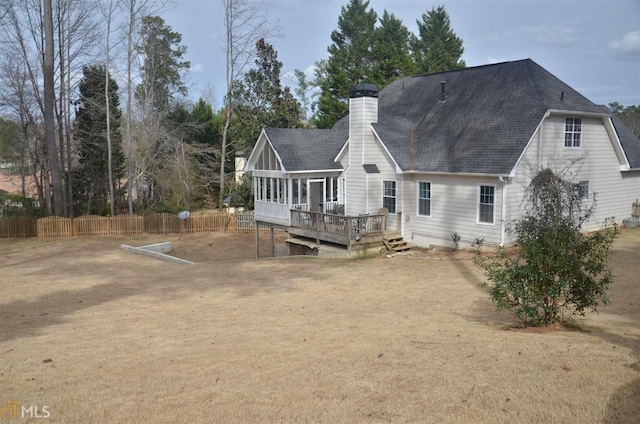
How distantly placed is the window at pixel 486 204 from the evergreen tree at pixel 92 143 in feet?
93.5

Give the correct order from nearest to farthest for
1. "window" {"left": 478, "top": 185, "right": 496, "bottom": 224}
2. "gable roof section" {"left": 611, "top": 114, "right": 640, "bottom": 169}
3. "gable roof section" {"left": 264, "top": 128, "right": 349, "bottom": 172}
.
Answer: "window" {"left": 478, "top": 185, "right": 496, "bottom": 224}, "gable roof section" {"left": 264, "top": 128, "right": 349, "bottom": 172}, "gable roof section" {"left": 611, "top": 114, "right": 640, "bottom": 169}

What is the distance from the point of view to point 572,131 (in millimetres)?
21781

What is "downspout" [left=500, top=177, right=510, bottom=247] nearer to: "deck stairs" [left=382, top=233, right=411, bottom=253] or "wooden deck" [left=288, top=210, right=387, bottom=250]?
"deck stairs" [left=382, top=233, right=411, bottom=253]

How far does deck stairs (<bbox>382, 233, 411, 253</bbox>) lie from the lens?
21.7 meters

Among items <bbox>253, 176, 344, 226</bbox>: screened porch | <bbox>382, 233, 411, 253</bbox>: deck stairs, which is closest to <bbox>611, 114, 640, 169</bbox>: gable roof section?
<bbox>382, 233, 411, 253</bbox>: deck stairs

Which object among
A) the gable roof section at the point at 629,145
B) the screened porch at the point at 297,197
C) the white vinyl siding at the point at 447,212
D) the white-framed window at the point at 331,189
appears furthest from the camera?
the white-framed window at the point at 331,189

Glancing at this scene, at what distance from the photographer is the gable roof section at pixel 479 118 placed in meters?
20.2

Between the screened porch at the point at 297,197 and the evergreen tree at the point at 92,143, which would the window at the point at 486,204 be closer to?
the screened porch at the point at 297,197

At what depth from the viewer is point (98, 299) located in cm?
1471

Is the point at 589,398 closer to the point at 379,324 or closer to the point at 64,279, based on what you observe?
the point at 379,324

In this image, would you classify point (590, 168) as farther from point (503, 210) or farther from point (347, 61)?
point (347, 61)

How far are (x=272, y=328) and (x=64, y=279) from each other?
11311mm

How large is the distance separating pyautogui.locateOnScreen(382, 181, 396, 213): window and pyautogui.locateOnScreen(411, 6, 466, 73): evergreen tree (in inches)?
1631

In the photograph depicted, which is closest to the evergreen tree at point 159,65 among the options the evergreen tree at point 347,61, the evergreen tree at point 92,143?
the evergreen tree at point 92,143
